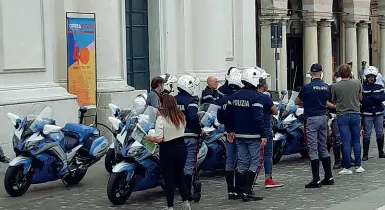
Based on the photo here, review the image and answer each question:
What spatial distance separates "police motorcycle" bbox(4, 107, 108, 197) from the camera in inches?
448

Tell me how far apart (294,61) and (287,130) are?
2027 cm

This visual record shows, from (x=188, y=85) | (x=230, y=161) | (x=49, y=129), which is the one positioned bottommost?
(x=230, y=161)

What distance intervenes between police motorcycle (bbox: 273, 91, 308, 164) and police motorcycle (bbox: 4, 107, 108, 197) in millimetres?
3772

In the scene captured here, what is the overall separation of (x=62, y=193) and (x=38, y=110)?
3.41m

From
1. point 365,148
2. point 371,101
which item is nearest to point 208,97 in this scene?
point 371,101

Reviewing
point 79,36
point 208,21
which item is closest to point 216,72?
point 208,21

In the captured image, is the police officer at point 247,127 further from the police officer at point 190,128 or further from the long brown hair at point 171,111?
the long brown hair at point 171,111

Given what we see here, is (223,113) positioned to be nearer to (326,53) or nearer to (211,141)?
(211,141)

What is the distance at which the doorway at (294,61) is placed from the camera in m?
34.2

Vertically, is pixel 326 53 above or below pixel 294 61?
above

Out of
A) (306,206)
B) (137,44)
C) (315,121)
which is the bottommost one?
(306,206)

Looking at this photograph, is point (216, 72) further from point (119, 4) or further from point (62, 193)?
point (62, 193)

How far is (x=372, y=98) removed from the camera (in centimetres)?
1473

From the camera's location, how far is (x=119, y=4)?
61.5 feet
